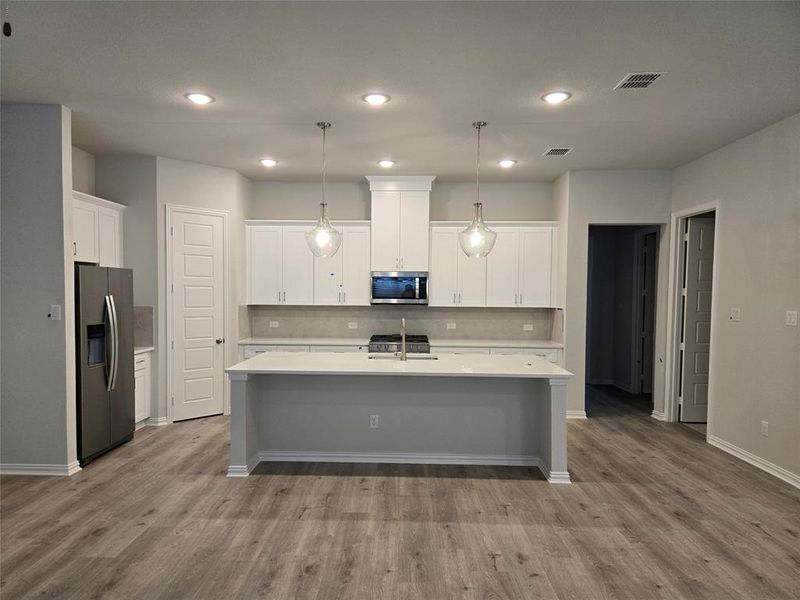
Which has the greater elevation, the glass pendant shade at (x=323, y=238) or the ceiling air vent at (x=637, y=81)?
the ceiling air vent at (x=637, y=81)

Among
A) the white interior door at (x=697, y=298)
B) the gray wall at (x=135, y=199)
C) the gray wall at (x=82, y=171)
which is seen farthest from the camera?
the white interior door at (x=697, y=298)

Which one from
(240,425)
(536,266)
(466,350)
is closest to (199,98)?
(240,425)

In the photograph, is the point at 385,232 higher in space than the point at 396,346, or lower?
higher

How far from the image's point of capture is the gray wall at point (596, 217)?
5500 millimetres

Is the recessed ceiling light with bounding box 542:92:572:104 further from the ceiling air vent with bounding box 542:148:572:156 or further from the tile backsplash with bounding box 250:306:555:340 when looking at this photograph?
the tile backsplash with bounding box 250:306:555:340

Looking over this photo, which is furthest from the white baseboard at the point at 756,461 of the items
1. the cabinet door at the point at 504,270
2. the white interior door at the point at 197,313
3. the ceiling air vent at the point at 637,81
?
the white interior door at the point at 197,313

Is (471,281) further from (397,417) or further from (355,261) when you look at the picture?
(397,417)

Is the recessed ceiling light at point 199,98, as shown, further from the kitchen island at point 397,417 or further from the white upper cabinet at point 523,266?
the white upper cabinet at point 523,266

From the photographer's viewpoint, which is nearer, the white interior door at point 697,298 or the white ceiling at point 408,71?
the white ceiling at point 408,71

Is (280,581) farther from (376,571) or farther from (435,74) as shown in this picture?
(435,74)

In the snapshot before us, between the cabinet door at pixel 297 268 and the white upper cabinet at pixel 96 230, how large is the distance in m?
1.83

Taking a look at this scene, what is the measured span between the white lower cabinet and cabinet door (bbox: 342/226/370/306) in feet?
7.80

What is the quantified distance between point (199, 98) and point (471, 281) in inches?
146

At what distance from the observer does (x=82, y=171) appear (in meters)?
4.87
